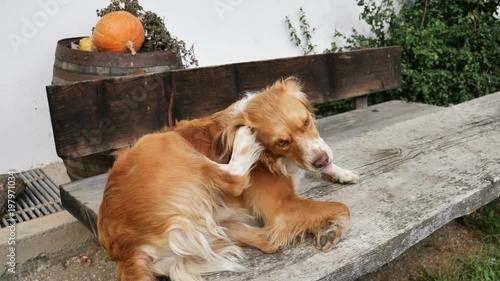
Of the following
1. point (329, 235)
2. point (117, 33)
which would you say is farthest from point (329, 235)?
point (117, 33)

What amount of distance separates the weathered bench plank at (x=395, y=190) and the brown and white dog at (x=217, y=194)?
0.27 ft

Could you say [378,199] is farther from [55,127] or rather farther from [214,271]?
[55,127]

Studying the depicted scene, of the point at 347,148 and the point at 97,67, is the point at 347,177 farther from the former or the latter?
the point at 97,67

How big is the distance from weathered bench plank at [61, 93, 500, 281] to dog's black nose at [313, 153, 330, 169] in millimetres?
256

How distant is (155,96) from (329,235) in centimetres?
148

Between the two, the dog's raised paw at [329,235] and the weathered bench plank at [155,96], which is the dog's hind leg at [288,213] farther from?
the weathered bench plank at [155,96]

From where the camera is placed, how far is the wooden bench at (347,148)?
1804mm

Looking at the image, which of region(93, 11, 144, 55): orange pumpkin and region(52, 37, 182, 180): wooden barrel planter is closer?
region(52, 37, 182, 180): wooden barrel planter

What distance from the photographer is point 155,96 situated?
2885 millimetres

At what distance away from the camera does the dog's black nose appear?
1893 millimetres

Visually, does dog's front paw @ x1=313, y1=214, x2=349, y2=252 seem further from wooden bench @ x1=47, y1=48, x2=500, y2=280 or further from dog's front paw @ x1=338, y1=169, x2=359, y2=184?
dog's front paw @ x1=338, y1=169, x2=359, y2=184

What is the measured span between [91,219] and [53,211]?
1126 mm

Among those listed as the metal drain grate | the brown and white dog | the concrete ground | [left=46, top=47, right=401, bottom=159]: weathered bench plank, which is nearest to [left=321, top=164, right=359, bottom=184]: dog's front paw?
the brown and white dog

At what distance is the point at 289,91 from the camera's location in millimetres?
2082
